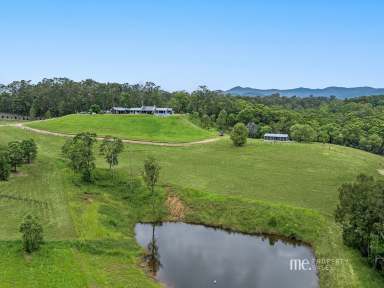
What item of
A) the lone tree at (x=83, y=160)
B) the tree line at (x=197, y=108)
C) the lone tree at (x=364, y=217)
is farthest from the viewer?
the tree line at (x=197, y=108)

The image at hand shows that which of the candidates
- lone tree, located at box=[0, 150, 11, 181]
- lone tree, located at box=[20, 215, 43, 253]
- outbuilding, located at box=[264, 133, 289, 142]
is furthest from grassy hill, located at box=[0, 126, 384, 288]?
outbuilding, located at box=[264, 133, 289, 142]

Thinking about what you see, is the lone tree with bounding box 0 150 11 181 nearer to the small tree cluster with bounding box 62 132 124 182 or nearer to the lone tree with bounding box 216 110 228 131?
the small tree cluster with bounding box 62 132 124 182

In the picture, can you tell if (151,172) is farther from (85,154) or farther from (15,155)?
(15,155)

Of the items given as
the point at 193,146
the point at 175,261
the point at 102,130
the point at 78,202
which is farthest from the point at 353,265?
the point at 102,130

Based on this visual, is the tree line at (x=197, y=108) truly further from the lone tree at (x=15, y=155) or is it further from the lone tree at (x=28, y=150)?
the lone tree at (x=15, y=155)

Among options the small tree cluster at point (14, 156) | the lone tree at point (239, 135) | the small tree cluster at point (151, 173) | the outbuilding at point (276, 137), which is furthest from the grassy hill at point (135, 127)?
the small tree cluster at point (151, 173)

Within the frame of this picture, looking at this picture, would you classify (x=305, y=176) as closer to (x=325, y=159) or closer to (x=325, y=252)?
(x=325, y=159)

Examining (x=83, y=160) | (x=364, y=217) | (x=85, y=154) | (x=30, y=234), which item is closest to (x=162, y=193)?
(x=83, y=160)
